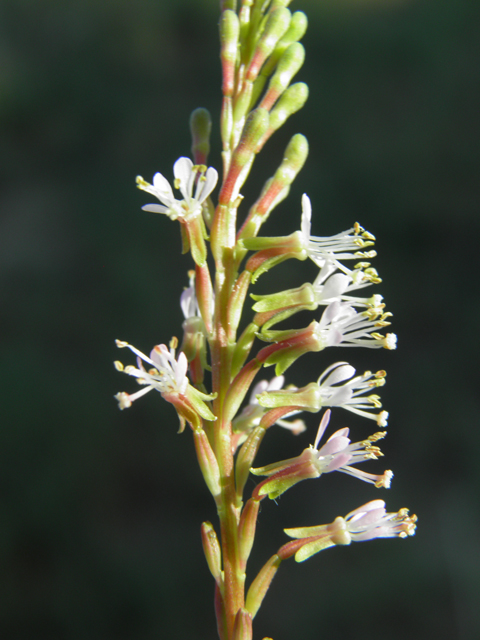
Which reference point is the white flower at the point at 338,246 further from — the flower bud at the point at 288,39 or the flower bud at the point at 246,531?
the flower bud at the point at 246,531

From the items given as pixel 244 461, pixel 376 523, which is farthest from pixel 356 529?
pixel 244 461

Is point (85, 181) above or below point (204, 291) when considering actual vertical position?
above

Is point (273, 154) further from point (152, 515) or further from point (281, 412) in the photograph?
point (281, 412)

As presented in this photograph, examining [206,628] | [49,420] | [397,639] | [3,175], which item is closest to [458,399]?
[397,639]

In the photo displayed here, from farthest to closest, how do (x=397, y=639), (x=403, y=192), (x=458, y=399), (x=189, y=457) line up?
1. (x=403, y=192)
2. (x=458, y=399)
3. (x=189, y=457)
4. (x=397, y=639)

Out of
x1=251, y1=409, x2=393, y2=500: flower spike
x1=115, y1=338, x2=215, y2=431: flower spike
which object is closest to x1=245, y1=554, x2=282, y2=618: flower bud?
x1=251, y1=409, x2=393, y2=500: flower spike

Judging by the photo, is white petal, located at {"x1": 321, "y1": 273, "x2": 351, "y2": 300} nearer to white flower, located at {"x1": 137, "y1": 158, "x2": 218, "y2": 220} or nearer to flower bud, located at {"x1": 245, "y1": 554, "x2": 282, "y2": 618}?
white flower, located at {"x1": 137, "y1": 158, "x2": 218, "y2": 220}

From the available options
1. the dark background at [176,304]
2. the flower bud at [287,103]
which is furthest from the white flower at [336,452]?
the dark background at [176,304]
